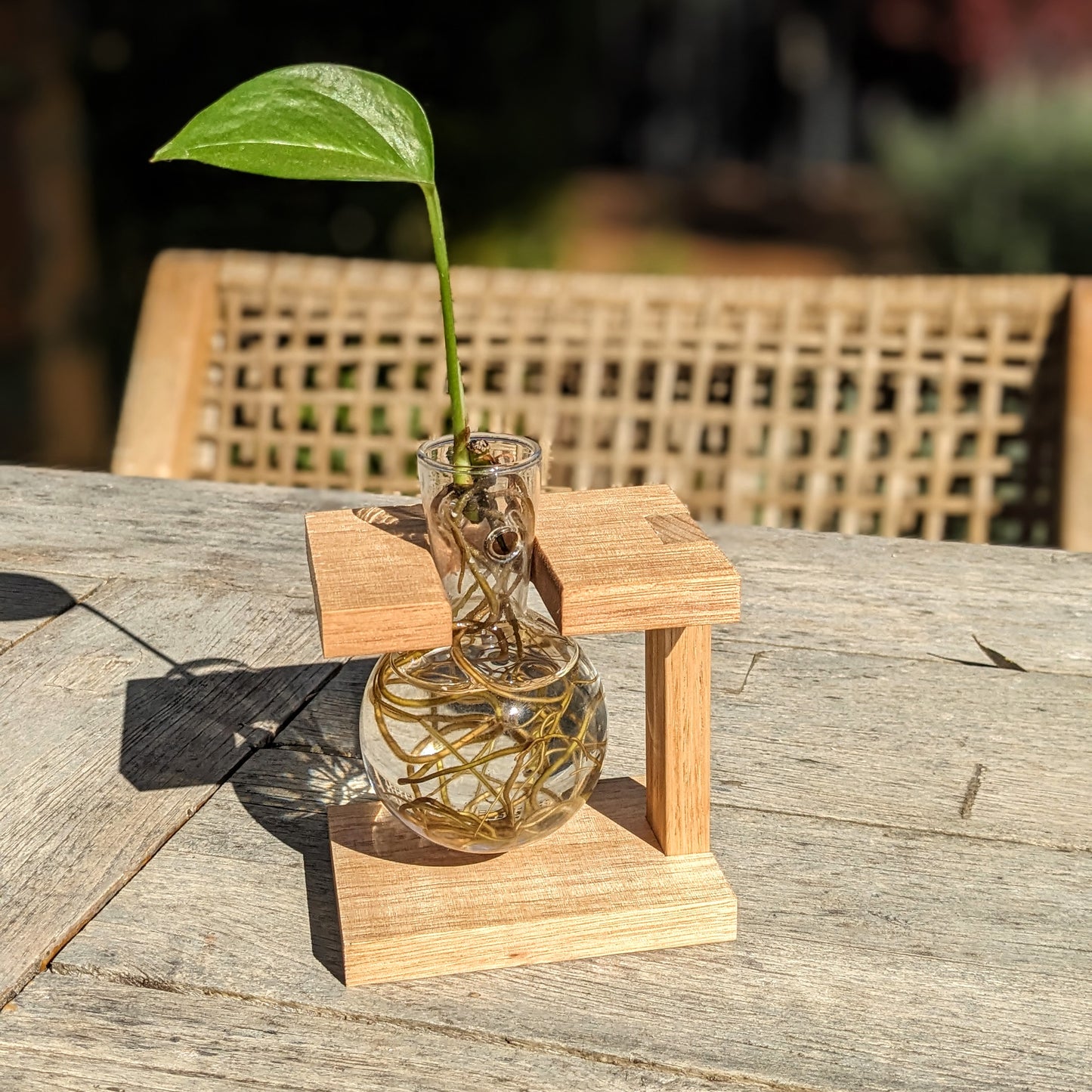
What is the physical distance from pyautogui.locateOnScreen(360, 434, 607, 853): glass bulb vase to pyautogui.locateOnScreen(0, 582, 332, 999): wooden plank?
0.18 metres

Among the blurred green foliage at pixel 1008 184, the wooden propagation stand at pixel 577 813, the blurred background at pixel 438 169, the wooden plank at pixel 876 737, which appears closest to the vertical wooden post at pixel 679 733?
the wooden propagation stand at pixel 577 813

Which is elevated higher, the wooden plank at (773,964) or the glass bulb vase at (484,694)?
the glass bulb vase at (484,694)

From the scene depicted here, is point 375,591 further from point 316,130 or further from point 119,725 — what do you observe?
point 119,725

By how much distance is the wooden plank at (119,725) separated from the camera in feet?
2.56

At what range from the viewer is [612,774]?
0.90m

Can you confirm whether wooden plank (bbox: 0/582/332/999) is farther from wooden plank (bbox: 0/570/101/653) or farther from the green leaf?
the green leaf

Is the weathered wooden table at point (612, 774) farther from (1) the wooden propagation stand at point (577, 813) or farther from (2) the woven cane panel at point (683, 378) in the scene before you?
(2) the woven cane panel at point (683, 378)

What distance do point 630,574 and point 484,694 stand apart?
0.09 m

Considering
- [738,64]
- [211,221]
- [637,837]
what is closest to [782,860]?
[637,837]

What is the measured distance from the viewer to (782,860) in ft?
2.64

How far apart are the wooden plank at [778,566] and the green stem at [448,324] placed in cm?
47

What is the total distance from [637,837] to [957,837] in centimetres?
19

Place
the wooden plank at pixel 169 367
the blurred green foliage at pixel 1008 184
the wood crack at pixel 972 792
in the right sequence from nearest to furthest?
the wood crack at pixel 972 792, the wooden plank at pixel 169 367, the blurred green foliage at pixel 1008 184

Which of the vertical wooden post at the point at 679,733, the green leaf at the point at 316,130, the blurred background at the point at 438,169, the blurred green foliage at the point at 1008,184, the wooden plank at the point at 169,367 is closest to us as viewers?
the green leaf at the point at 316,130
